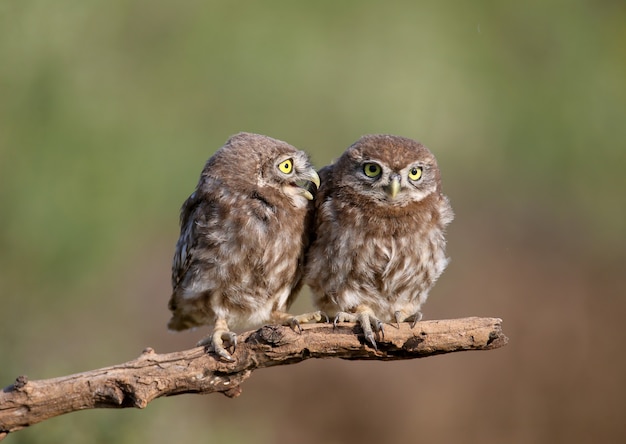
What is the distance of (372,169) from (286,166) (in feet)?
1.49

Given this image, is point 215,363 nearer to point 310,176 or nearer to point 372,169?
point 310,176

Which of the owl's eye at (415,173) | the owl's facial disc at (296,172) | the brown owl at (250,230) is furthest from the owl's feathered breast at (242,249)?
the owl's eye at (415,173)

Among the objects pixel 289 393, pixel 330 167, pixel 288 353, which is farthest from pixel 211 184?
pixel 289 393

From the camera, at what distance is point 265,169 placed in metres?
4.87

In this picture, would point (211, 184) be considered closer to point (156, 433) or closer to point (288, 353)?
point (288, 353)

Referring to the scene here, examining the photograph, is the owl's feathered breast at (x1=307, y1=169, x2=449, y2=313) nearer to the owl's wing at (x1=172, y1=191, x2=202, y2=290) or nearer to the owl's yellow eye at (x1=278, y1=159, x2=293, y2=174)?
the owl's yellow eye at (x1=278, y1=159, x2=293, y2=174)

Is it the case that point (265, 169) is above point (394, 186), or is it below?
above

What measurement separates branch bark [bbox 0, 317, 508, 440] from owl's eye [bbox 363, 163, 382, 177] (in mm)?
793

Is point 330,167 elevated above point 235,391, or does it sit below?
above

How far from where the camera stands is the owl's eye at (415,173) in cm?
477

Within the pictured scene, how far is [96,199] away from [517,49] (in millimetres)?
7284

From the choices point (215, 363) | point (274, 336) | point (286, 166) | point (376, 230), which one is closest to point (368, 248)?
point (376, 230)

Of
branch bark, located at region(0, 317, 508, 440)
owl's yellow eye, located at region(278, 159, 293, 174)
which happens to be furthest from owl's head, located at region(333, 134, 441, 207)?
branch bark, located at region(0, 317, 508, 440)

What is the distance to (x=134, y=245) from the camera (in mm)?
10281
